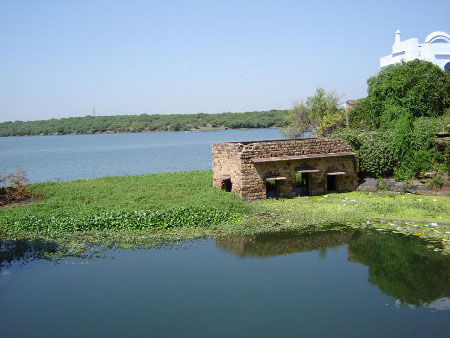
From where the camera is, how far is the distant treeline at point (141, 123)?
101438 mm

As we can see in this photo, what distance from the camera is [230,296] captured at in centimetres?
934

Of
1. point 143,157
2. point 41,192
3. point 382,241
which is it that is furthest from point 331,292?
point 143,157

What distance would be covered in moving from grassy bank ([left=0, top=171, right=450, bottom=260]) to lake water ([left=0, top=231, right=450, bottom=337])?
3.69 ft

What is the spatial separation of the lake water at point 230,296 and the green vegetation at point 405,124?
26.4 feet

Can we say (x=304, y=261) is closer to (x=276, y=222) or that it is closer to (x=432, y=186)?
(x=276, y=222)

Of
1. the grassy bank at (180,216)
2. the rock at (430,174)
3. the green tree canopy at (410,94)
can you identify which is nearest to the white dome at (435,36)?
the green tree canopy at (410,94)

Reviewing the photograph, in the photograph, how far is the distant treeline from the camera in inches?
3994

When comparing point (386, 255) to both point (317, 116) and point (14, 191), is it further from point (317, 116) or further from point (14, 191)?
point (317, 116)

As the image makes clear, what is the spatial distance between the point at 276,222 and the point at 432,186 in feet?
26.3

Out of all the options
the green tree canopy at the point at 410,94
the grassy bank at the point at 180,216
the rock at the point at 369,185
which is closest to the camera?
the grassy bank at the point at 180,216

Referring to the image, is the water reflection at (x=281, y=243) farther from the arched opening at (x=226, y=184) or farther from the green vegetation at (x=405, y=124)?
the green vegetation at (x=405, y=124)

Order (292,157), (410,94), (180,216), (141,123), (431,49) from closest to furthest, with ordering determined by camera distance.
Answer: (180,216) → (292,157) → (410,94) → (431,49) → (141,123)

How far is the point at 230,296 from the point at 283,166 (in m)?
9.53

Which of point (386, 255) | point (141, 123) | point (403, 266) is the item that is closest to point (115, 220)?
point (386, 255)
